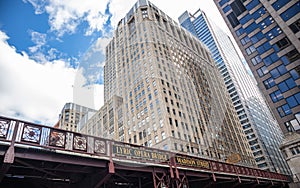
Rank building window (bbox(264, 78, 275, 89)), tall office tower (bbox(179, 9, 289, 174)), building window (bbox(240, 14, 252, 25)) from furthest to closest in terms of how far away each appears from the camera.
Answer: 1. tall office tower (bbox(179, 9, 289, 174))
2. building window (bbox(240, 14, 252, 25))
3. building window (bbox(264, 78, 275, 89))

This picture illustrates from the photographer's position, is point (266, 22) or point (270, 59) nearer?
point (270, 59)

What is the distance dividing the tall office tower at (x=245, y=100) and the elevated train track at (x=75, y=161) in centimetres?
8697

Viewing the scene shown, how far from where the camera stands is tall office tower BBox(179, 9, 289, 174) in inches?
3661

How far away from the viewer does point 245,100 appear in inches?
4592

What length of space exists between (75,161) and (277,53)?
4281cm

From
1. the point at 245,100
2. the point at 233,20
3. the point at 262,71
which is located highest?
the point at 245,100

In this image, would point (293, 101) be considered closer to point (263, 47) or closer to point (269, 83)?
point (269, 83)

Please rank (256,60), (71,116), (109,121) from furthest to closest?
(71,116)
(109,121)
(256,60)

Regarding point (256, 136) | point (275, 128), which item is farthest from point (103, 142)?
point (275, 128)

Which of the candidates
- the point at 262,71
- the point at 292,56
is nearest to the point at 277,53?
the point at 292,56

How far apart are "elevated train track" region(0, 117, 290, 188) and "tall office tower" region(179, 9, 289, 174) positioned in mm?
86973

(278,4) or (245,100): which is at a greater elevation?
(245,100)

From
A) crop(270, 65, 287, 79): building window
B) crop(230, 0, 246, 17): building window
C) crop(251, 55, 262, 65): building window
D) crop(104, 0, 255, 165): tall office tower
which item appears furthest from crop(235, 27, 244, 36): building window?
crop(104, 0, 255, 165): tall office tower

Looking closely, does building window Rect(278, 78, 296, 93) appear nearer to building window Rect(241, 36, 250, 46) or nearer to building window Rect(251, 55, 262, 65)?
building window Rect(251, 55, 262, 65)
